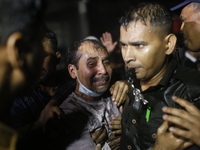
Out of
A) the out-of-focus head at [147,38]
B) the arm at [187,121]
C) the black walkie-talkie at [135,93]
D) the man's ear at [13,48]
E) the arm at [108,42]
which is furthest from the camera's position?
the arm at [108,42]

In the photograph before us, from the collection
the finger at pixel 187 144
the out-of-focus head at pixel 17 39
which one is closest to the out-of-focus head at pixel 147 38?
the finger at pixel 187 144

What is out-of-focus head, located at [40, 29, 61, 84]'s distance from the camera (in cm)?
140

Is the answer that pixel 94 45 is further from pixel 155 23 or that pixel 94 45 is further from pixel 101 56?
pixel 155 23

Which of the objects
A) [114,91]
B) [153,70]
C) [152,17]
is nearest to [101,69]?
[114,91]

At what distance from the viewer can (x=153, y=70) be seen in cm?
133

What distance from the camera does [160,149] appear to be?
119cm

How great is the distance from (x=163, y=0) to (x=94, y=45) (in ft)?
3.28

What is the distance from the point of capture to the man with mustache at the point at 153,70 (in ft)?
4.09

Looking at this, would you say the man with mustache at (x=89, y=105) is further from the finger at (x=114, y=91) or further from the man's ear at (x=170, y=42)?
the man's ear at (x=170, y=42)

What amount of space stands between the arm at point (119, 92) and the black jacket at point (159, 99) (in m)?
0.14

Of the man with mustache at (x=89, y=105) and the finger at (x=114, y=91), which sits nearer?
the man with mustache at (x=89, y=105)

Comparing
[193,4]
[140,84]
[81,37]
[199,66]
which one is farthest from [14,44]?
[199,66]

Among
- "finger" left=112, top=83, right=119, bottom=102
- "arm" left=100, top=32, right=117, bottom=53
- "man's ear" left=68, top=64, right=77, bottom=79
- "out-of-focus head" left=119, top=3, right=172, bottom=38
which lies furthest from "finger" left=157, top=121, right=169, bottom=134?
"arm" left=100, top=32, right=117, bottom=53

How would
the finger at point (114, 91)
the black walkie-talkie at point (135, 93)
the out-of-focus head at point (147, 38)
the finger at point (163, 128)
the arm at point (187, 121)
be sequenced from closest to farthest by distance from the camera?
the arm at point (187, 121) < the finger at point (163, 128) < the out-of-focus head at point (147, 38) < the black walkie-talkie at point (135, 93) < the finger at point (114, 91)
